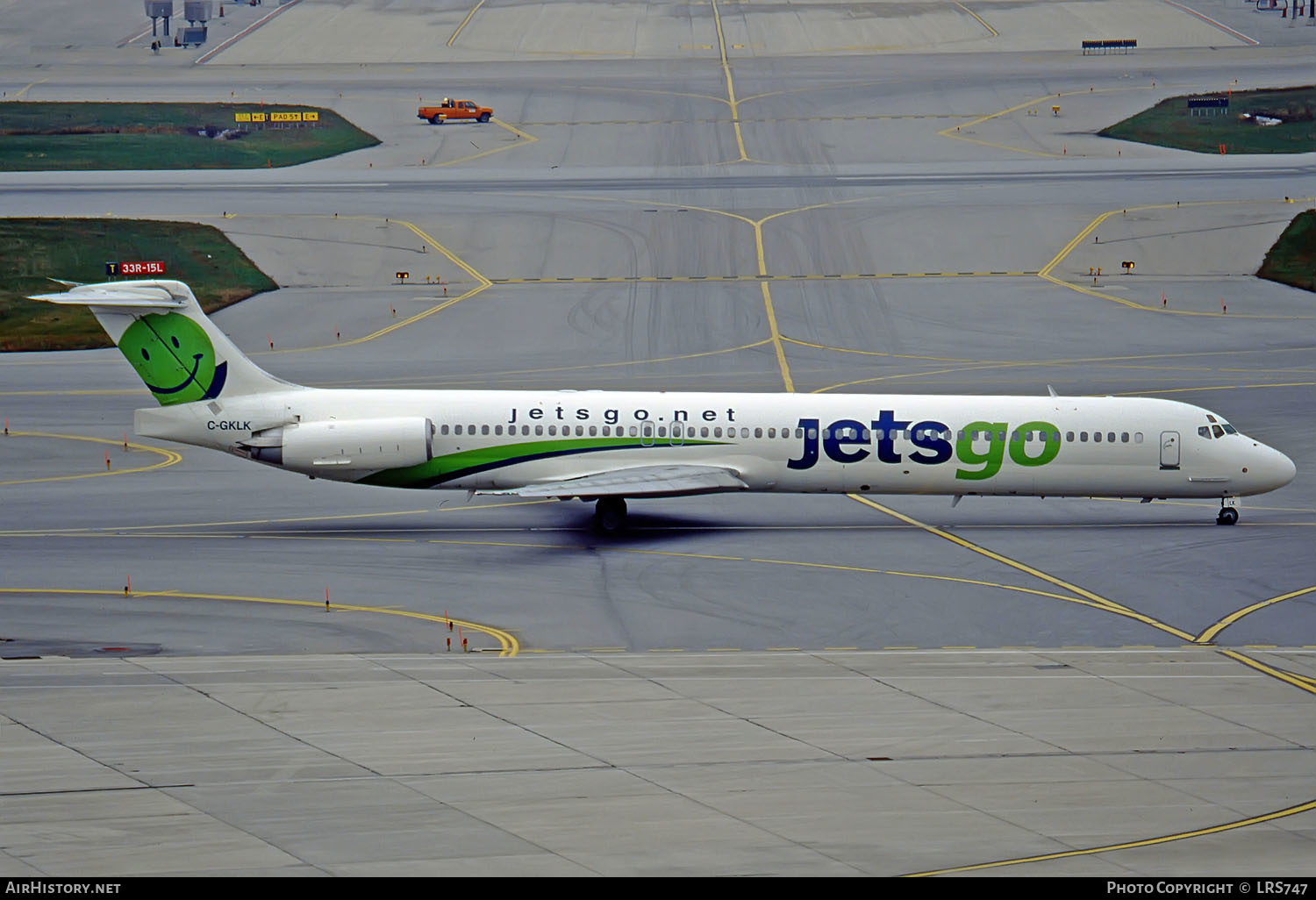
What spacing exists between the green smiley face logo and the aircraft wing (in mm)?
7956

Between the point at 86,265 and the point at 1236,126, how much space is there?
6622 cm

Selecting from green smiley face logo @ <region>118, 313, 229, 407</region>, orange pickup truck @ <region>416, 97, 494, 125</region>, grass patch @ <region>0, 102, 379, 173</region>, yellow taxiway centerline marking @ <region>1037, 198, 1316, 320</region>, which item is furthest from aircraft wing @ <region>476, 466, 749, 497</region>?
orange pickup truck @ <region>416, 97, 494, 125</region>

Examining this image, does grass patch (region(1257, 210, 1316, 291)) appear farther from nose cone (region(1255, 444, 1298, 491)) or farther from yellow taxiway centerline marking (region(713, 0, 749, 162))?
nose cone (region(1255, 444, 1298, 491))

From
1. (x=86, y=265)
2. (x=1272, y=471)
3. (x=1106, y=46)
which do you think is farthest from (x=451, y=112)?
(x=1272, y=471)

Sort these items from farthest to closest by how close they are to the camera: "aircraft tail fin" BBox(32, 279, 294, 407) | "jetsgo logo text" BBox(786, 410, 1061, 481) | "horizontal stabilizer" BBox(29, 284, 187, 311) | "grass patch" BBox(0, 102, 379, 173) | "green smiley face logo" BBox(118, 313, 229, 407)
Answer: "grass patch" BBox(0, 102, 379, 173)
"jetsgo logo text" BBox(786, 410, 1061, 481)
"green smiley face logo" BBox(118, 313, 229, 407)
"aircraft tail fin" BBox(32, 279, 294, 407)
"horizontal stabilizer" BBox(29, 284, 187, 311)

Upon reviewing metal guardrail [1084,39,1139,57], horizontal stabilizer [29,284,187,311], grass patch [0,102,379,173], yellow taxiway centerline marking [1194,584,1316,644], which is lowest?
yellow taxiway centerline marking [1194,584,1316,644]

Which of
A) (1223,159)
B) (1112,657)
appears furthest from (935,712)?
(1223,159)

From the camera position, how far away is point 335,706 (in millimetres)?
31031

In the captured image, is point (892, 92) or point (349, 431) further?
point (892, 92)

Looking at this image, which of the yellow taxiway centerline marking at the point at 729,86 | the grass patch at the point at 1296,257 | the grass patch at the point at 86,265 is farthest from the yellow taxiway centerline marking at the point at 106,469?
the yellow taxiway centerline marking at the point at 729,86

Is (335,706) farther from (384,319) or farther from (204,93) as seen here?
(204,93)

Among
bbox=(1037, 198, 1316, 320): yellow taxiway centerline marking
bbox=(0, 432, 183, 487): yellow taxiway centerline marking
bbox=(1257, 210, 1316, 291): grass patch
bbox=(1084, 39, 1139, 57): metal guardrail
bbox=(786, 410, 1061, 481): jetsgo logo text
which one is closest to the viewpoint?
bbox=(786, 410, 1061, 481): jetsgo logo text

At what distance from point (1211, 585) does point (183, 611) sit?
23.8 meters

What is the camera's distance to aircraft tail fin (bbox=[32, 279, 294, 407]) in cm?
4422
